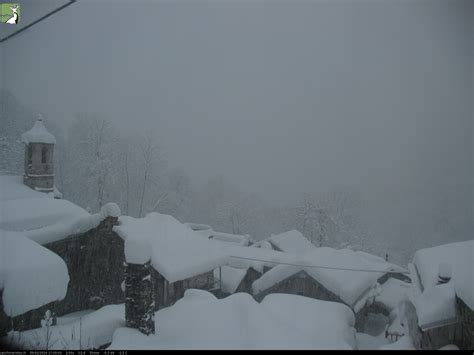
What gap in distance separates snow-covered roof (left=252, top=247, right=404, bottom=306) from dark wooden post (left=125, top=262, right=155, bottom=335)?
1319 cm

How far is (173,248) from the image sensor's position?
15.3m

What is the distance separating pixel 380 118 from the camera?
15100cm

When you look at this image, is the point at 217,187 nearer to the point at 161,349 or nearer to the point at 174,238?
the point at 174,238

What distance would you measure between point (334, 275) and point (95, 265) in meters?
13.0

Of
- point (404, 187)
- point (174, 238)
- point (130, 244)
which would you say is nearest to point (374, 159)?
point (404, 187)

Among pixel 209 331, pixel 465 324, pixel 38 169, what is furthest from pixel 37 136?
pixel 465 324

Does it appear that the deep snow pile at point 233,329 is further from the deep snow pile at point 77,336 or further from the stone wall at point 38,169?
the stone wall at point 38,169

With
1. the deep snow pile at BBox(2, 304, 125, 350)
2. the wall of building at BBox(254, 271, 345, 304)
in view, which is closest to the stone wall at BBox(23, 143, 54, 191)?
the deep snow pile at BBox(2, 304, 125, 350)

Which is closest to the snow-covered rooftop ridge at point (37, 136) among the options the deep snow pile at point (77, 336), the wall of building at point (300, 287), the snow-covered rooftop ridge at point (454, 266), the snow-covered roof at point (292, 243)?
the deep snow pile at point (77, 336)

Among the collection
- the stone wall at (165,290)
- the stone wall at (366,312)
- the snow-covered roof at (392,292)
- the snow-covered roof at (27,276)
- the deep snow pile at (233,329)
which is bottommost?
the stone wall at (366,312)

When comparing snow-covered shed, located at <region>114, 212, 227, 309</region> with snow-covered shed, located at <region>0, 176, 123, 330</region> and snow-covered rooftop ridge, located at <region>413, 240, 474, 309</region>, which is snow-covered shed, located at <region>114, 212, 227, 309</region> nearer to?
snow-covered shed, located at <region>0, 176, 123, 330</region>

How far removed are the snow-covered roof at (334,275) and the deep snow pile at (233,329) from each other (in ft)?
23.6

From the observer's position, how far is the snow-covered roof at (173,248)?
13.6 m

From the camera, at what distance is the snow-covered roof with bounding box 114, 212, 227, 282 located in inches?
537
